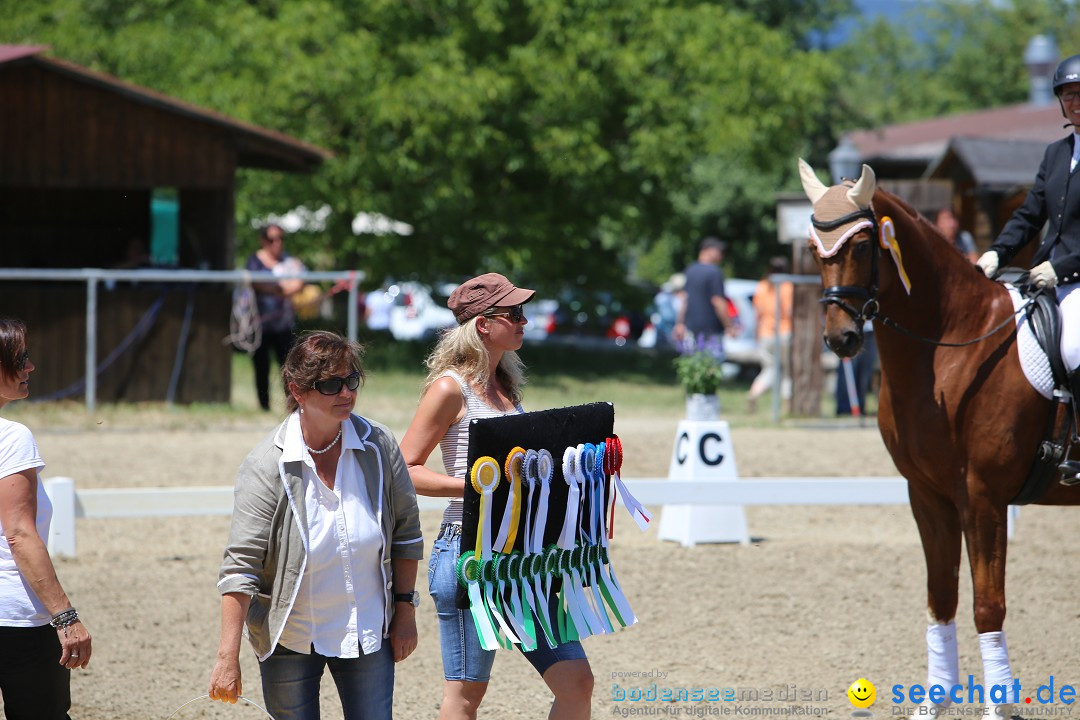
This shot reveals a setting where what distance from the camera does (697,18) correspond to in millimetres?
20938

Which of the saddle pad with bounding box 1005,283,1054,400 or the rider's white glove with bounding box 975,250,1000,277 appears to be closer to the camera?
the saddle pad with bounding box 1005,283,1054,400

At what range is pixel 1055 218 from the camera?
5.68 m

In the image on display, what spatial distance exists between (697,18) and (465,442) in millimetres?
18065

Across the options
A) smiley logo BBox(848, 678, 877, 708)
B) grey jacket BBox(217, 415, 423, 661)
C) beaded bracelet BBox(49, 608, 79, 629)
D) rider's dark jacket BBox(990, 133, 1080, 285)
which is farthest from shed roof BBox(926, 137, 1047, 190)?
beaded bracelet BBox(49, 608, 79, 629)

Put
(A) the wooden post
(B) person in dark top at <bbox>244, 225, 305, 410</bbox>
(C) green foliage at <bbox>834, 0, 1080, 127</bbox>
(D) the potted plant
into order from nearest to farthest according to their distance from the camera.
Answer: (D) the potted plant < (B) person in dark top at <bbox>244, 225, 305, 410</bbox> < (A) the wooden post < (C) green foliage at <bbox>834, 0, 1080, 127</bbox>

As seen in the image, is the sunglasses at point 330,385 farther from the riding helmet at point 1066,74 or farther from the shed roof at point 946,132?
the shed roof at point 946,132

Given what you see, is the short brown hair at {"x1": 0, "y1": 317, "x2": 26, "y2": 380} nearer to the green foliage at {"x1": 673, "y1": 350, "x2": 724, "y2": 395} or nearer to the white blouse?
the white blouse

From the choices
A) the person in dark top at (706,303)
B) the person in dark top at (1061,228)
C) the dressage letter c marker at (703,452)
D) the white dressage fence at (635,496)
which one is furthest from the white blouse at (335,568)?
the person in dark top at (706,303)

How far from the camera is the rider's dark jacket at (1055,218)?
18.1ft

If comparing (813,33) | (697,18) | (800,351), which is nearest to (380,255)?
(697,18)

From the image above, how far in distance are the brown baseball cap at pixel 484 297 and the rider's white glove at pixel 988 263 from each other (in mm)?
2598

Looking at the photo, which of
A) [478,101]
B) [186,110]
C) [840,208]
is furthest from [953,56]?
[840,208]

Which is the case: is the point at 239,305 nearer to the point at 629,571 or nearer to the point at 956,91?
the point at 629,571

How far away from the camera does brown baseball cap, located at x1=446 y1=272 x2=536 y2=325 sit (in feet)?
13.8
